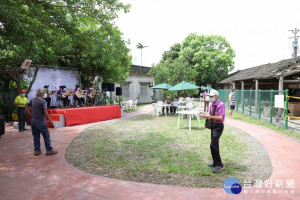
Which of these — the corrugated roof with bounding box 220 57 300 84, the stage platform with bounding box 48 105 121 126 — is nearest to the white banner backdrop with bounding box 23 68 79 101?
the stage platform with bounding box 48 105 121 126

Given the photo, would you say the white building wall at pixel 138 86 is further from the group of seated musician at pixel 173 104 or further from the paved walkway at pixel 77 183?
the paved walkway at pixel 77 183

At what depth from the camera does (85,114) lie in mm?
10789

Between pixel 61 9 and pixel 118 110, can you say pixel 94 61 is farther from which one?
pixel 61 9

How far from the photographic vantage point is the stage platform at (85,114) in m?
9.88

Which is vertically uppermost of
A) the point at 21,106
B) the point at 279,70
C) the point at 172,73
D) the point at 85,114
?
the point at 172,73

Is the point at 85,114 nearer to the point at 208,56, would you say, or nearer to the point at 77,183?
the point at 77,183

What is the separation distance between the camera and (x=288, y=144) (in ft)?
21.4

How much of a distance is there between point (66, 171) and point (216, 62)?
3140 cm

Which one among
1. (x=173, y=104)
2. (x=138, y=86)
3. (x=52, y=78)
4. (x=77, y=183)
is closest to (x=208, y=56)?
(x=138, y=86)

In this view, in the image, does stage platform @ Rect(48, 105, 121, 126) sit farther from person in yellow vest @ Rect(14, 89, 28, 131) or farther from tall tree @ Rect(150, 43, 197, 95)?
tall tree @ Rect(150, 43, 197, 95)

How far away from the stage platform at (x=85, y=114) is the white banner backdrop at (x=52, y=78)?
3.04 meters

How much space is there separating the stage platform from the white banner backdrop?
304 cm

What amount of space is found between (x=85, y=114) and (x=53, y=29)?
4169 millimetres

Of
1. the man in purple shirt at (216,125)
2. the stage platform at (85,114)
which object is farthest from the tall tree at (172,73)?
the man in purple shirt at (216,125)
